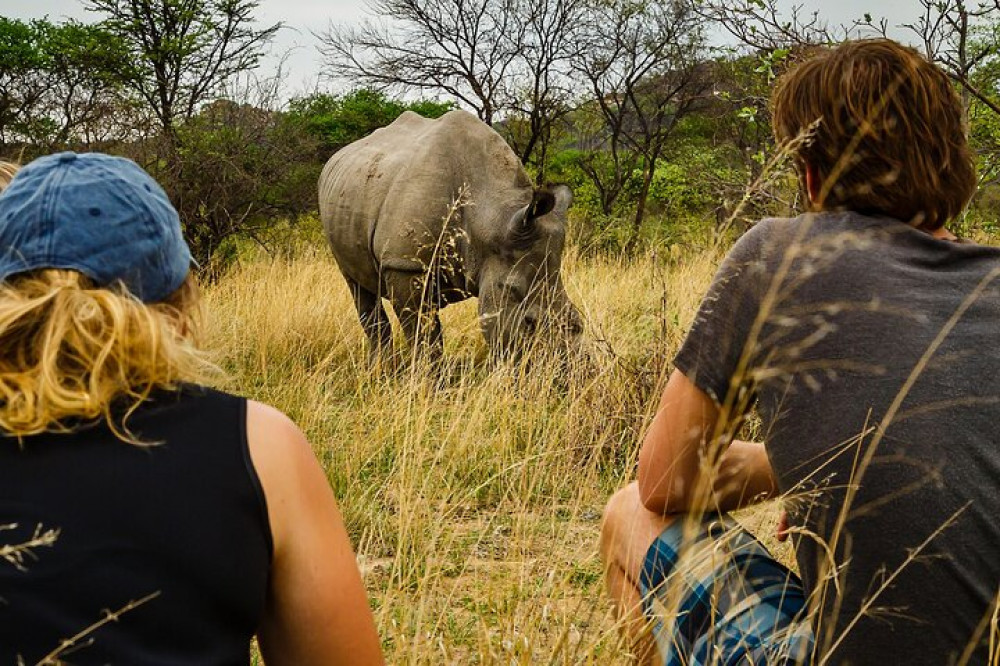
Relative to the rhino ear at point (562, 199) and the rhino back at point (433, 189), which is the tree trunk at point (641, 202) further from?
the rhino ear at point (562, 199)

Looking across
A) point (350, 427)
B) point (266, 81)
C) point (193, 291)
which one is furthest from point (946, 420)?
point (266, 81)

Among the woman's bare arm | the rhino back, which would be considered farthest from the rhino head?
the woman's bare arm

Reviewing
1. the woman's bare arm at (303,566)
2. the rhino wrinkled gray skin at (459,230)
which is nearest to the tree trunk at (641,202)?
the rhino wrinkled gray skin at (459,230)

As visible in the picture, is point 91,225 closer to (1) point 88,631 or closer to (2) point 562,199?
(1) point 88,631

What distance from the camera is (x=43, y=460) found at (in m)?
1.35

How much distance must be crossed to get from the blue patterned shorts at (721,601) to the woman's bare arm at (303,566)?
639 mm

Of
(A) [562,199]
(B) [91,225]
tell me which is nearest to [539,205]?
(A) [562,199]

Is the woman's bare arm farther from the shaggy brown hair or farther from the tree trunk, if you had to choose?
the tree trunk

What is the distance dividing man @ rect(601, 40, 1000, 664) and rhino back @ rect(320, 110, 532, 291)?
449 centimetres

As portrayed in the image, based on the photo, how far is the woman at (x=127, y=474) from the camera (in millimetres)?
1326

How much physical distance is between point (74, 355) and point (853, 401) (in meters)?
1.31

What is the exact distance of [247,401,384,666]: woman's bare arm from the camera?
1432mm

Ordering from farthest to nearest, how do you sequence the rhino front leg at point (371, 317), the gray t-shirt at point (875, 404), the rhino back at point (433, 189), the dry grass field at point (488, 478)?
the rhino front leg at point (371, 317)
the rhino back at point (433, 189)
the dry grass field at point (488, 478)
the gray t-shirt at point (875, 404)

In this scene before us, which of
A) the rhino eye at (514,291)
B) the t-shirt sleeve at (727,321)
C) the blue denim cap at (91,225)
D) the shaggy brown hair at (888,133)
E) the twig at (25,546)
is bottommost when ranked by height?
the rhino eye at (514,291)
